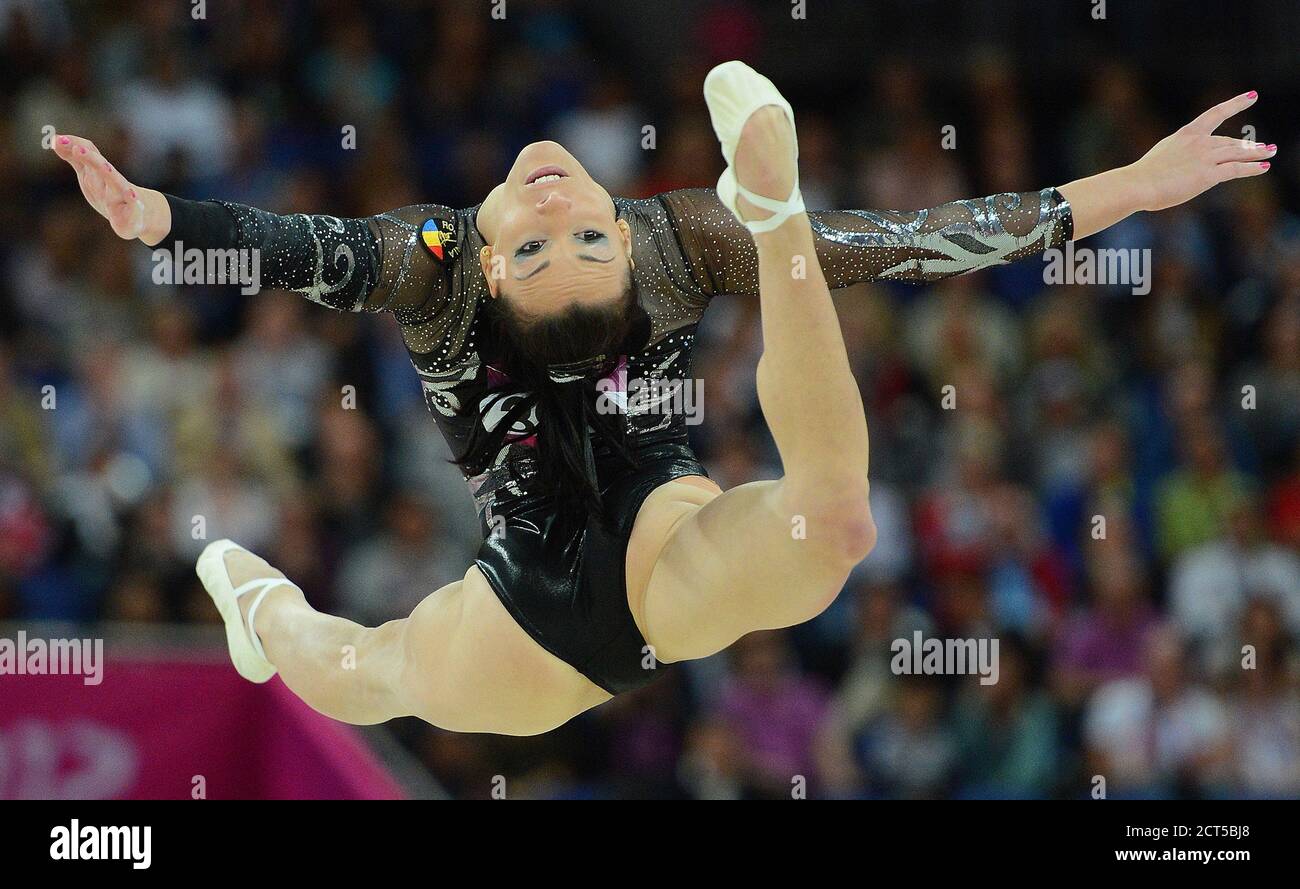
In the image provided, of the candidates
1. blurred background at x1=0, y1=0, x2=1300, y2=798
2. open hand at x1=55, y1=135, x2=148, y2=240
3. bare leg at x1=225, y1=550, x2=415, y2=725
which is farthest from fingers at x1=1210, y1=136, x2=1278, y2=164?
blurred background at x1=0, y1=0, x2=1300, y2=798

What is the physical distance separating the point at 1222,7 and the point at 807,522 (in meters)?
4.87

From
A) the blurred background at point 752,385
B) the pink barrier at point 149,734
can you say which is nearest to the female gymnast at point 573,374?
the pink barrier at point 149,734

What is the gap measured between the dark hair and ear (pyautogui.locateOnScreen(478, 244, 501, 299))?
16 millimetres

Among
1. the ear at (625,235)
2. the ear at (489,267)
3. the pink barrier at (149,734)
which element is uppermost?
the ear at (625,235)

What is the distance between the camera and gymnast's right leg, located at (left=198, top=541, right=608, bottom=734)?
298 cm

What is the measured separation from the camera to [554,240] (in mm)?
2889

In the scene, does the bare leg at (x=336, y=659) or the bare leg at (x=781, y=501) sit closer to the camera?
the bare leg at (x=781, y=501)

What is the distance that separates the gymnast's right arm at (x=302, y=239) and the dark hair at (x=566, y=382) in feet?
0.52

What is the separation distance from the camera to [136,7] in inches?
254

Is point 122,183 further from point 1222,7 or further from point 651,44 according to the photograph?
point 1222,7

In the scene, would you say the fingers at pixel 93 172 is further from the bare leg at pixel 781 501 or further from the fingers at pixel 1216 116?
the fingers at pixel 1216 116

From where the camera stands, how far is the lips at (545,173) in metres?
2.92

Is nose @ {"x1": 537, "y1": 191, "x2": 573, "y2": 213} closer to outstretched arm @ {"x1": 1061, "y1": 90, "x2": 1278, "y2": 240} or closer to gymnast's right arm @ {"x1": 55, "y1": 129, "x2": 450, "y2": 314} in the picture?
gymnast's right arm @ {"x1": 55, "y1": 129, "x2": 450, "y2": 314}
